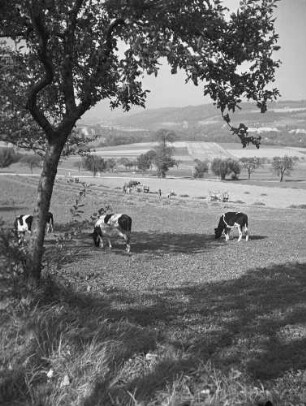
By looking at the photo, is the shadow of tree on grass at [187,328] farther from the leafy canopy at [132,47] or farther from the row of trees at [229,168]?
the row of trees at [229,168]

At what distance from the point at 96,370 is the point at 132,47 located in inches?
176

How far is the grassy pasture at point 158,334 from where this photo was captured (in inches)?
183

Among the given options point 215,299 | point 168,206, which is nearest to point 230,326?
point 215,299

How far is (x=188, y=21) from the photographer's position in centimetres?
685

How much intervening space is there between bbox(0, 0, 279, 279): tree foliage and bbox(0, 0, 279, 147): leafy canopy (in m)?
0.02

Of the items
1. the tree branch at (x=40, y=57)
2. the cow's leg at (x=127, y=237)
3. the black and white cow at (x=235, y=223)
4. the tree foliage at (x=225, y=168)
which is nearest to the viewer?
the tree branch at (x=40, y=57)

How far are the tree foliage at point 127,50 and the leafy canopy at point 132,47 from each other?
0.02 meters

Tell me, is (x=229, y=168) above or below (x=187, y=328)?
above

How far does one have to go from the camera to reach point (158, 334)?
25.0ft

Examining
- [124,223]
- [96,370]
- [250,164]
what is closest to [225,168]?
[250,164]

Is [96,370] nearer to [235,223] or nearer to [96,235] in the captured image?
[96,235]

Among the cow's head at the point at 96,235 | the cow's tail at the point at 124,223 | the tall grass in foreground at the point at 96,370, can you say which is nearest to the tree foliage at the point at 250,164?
the cow's tail at the point at 124,223

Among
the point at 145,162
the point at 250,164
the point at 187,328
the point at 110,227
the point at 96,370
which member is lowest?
the point at 110,227

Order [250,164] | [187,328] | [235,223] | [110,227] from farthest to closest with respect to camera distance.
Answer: [250,164]
[235,223]
[110,227]
[187,328]
